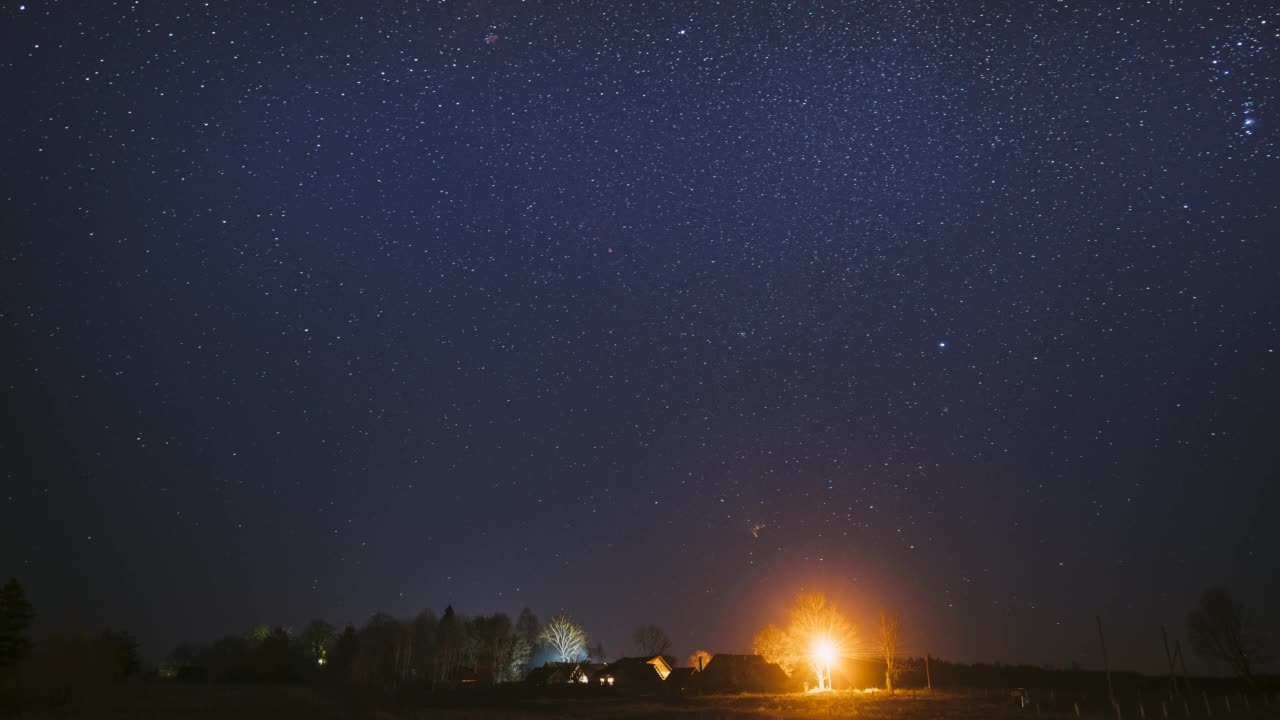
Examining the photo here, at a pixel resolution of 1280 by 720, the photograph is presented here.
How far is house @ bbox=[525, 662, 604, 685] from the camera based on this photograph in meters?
92.4

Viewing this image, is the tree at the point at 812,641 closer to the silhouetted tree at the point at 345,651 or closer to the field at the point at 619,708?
the field at the point at 619,708

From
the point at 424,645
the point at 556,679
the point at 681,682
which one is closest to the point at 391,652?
the point at 424,645

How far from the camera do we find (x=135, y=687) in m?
66.4

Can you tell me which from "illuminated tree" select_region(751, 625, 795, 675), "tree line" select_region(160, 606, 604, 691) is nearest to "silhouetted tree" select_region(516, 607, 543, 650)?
"tree line" select_region(160, 606, 604, 691)

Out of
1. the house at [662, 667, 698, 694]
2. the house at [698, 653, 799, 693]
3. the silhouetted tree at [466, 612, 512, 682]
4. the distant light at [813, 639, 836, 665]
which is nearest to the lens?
the house at [662, 667, 698, 694]

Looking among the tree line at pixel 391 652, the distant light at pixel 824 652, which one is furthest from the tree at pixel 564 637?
the distant light at pixel 824 652

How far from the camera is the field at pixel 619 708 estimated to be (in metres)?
43.1

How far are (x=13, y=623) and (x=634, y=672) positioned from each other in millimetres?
55918

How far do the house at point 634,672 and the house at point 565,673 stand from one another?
1770mm

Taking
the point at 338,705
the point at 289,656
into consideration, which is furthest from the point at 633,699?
the point at 289,656

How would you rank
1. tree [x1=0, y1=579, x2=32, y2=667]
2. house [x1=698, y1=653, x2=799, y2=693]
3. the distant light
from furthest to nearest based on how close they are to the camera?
1. the distant light
2. house [x1=698, y1=653, x2=799, y2=693]
3. tree [x1=0, y1=579, x2=32, y2=667]

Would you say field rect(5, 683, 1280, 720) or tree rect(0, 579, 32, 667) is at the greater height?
tree rect(0, 579, 32, 667)

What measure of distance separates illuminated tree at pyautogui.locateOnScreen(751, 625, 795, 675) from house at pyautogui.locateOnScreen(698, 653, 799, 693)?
7.84ft

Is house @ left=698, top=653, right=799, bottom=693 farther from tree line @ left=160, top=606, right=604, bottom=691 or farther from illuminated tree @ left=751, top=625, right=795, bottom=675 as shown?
tree line @ left=160, top=606, right=604, bottom=691
